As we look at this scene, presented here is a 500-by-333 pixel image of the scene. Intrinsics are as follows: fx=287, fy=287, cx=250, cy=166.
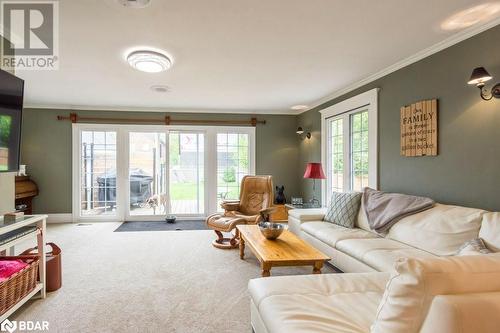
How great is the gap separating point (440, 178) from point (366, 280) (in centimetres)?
169

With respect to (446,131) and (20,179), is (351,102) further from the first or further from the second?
(20,179)

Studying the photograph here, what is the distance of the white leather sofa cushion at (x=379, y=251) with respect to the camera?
231cm

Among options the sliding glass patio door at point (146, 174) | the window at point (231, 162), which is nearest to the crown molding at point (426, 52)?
the window at point (231, 162)

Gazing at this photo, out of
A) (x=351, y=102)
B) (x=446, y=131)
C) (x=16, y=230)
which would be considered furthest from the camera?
(x=351, y=102)

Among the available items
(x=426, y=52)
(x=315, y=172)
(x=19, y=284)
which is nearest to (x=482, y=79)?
(x=426, y=52)

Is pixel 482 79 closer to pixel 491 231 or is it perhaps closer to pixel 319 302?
pixel 491 231

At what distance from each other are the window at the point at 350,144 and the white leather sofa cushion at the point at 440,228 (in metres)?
1.13

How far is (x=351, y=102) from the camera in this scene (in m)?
4.32

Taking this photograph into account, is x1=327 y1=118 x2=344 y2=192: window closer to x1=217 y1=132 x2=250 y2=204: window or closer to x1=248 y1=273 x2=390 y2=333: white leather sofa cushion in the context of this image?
x1=217 y1=132 x2=250 y2=204: window

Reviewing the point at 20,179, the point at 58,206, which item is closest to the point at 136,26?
the point at 20,179

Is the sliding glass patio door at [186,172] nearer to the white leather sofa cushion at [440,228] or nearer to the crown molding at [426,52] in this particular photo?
the crown molding at [426,52]

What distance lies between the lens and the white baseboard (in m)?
5.65

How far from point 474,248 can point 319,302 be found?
1295 millimetres

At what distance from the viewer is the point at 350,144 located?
4.50 meters
